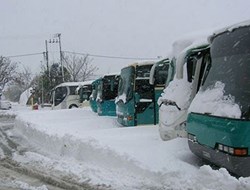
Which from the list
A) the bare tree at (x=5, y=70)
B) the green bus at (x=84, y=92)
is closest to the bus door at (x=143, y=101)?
the green bus at (x=84, y=92)

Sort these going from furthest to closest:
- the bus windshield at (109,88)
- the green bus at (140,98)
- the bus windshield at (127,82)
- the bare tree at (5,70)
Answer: the bare tree at (5,70), the bus windshield at (109,88), the bus windshield at (127,82), the green bus at (140,98)

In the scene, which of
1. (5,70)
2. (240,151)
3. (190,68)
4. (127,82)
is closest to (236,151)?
(240,151)

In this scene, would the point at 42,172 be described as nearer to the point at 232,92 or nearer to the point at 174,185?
the point at 174,185

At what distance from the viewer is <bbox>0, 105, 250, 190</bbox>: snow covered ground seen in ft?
20.9

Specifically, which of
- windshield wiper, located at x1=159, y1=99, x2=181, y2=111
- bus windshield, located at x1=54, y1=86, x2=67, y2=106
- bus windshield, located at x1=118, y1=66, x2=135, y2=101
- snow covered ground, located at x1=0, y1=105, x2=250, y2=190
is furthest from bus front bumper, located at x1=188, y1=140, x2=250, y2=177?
bus windshield, located at x1=54, y1=86, x2=67, y2=106

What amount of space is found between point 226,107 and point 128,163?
9.09 feet

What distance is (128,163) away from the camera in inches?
316

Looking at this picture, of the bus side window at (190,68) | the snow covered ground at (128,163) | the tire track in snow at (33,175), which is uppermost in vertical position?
the bus side window at (190,68)

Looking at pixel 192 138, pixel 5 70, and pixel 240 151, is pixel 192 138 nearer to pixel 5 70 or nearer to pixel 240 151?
pixel 240 151

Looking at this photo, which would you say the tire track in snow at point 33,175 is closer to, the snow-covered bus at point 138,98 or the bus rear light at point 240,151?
the bus rear light at point 240,151

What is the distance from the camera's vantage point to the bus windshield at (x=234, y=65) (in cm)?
585

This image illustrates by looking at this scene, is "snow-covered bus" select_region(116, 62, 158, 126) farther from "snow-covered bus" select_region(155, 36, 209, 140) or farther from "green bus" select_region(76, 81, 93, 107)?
"green bus" select_region(76, 81, 93, 107)

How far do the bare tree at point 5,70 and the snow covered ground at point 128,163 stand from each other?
54936 mm

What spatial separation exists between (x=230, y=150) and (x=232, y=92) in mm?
895
